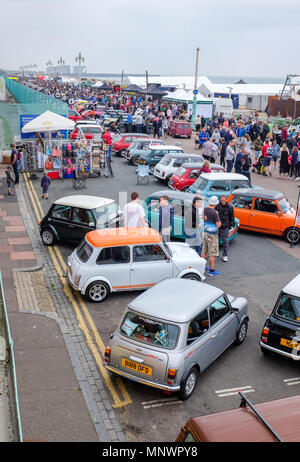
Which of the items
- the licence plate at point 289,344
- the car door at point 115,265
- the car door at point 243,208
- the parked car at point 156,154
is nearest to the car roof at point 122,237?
the car door at point 115,265

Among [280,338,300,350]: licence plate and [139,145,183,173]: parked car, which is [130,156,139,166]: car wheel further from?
[280,338,300,350]: licence plate

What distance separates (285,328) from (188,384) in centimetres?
200

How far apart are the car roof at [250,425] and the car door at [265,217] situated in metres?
10.3

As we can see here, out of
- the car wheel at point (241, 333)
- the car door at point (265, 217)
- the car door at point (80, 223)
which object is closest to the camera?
the car wheel at point (241, 333)

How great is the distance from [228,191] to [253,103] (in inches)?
1720

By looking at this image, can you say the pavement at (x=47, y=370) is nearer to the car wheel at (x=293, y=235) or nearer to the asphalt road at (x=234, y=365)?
the asphalt road at (x=234, y=365)

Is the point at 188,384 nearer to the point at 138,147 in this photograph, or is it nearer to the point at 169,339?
the point at 169,339

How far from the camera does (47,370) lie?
8.12 m

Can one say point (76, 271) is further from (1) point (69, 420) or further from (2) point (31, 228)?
(2) point (31, 228)

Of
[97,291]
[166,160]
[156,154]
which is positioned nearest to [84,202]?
[97,291]

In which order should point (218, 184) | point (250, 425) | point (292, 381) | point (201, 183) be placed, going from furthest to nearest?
point (201, 183) → point (218, 184) → point (292, 381) → point (250, 425)

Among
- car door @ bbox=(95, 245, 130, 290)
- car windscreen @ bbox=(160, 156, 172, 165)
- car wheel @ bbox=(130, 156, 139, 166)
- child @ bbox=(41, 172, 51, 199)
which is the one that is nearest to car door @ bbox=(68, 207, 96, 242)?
car door @ bbox=(95, 245, 130, 290)

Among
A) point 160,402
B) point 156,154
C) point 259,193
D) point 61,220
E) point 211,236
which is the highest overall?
point 259,193

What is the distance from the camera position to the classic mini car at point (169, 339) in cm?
721
